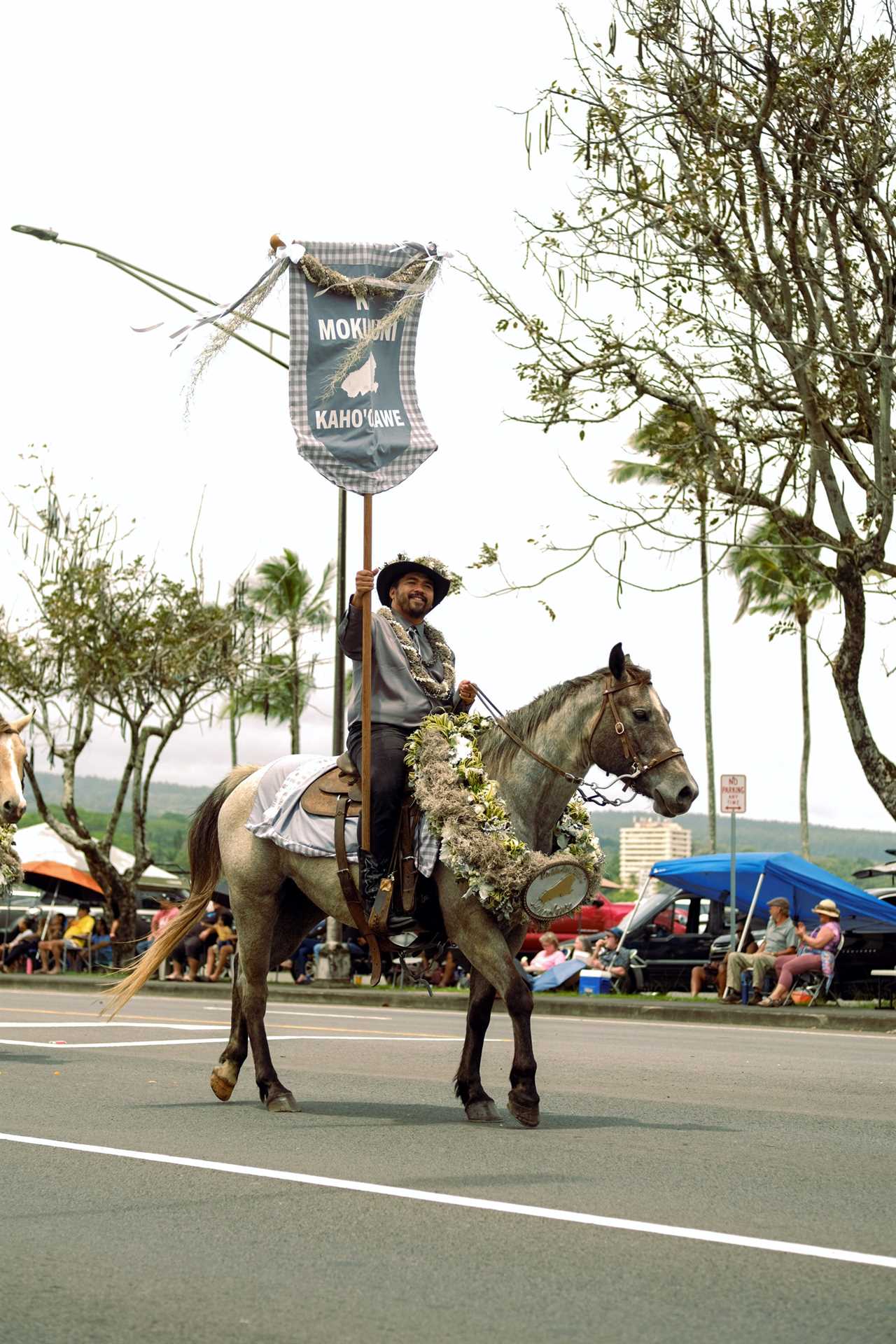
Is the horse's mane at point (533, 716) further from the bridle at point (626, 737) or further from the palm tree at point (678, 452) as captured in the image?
the palm tree at point (678, 452)

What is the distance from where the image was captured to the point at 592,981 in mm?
25922

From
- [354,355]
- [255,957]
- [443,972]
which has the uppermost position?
[354,355]

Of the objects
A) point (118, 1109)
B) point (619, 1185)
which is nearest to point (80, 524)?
point (118, 1109)

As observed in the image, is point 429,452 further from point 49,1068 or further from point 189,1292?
point 189,1292

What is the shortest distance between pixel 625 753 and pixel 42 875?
111 feet

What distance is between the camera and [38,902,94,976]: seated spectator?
34.0 m

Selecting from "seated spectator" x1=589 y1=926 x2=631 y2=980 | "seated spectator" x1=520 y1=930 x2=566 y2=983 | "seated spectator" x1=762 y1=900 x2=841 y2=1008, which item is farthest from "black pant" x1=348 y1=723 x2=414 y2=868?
"seated spectator" x1=589 y1=926 x2=631 y2=980

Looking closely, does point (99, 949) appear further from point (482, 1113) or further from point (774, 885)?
point (482, 1113)

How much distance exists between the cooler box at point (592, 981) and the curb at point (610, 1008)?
0.68 metres

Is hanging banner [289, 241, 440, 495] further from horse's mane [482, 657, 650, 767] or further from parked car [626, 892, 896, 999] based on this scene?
parked car [626, 892, 896, 999]

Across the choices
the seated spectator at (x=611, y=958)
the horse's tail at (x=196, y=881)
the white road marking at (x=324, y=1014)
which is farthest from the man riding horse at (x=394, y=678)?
the seated spectator at (x=611, y=958)

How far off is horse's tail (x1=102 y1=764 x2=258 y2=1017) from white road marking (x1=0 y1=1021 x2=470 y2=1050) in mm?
2942

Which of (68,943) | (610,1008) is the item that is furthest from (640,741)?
(68,943)

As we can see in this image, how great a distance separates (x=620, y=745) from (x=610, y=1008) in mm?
13965
